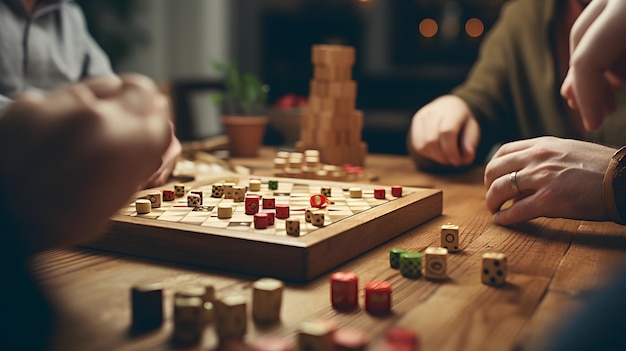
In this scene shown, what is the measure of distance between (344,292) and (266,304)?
10 centimetres

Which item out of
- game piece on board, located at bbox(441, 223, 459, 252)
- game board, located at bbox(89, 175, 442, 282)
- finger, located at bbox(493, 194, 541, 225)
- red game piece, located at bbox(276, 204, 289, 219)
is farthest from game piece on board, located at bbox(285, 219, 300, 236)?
finger, located at bbox(493, 194, 541, 225)

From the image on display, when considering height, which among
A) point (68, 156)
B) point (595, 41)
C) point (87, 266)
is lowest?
point (87, 266)

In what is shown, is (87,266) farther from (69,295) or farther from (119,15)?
(119,15)

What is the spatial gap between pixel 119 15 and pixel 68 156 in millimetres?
4447

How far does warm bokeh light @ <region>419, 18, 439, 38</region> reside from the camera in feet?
18.4

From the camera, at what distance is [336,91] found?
71.6 inches

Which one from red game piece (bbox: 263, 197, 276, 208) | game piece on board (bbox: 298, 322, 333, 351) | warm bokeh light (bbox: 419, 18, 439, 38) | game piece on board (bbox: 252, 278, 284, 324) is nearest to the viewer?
game piece on board (bbox: 298, 322, 333, 351)

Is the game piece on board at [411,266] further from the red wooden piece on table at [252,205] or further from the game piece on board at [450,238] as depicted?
the red wooden piece on table at [252,205]

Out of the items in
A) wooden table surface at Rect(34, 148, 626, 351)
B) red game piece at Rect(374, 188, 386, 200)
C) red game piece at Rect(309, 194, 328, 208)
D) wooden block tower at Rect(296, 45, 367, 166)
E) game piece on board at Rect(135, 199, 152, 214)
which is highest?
wooden block tower at Rect(296, 45, 367, 166)

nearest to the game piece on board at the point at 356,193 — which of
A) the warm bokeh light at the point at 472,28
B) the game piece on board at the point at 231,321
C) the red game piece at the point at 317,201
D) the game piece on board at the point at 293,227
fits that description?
the red game piece at the point at 317,201

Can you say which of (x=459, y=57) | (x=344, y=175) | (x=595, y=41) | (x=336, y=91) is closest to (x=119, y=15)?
(x=459, y=57)

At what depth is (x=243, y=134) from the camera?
2.10m

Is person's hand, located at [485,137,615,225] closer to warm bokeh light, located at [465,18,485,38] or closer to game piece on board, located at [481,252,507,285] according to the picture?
game piece on board, located at [481,252,507,285]

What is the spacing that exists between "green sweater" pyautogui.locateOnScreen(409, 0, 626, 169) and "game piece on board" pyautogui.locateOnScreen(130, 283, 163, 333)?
1.43 meters
